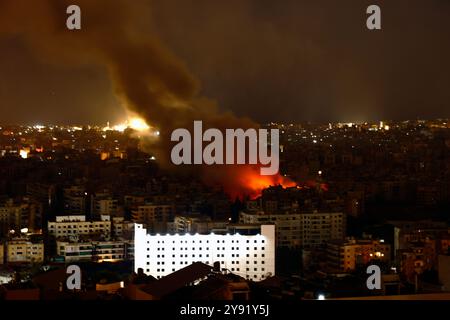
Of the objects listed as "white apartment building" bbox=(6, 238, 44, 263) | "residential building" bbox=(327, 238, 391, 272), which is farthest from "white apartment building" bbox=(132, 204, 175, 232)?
"residential building" bbox=(327, 238, 391, 272)

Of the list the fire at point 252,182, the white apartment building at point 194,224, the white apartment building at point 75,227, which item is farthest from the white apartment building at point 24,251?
the fire at point 252,182

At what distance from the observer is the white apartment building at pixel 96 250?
630 cm

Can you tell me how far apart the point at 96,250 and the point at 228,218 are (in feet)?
4.34

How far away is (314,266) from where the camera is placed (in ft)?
18.8

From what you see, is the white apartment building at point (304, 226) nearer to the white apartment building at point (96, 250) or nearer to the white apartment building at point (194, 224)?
the white apartment building at point (194, 224)

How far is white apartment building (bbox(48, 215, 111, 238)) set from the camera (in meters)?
7.27

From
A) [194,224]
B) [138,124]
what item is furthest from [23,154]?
[194,224]

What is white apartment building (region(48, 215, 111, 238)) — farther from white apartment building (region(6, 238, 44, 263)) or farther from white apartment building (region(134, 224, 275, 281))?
white apartment building (region(134, 224, 275, 281))

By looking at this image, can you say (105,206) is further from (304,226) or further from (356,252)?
(356,252)

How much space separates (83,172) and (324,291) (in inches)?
296
